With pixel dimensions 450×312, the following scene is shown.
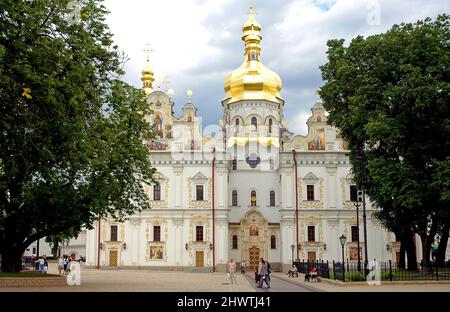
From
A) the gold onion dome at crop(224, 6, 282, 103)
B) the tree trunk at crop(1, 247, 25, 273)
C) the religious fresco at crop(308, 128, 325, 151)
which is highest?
the gold onion dome at crop(224, 6, 282, 103)

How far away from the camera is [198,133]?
2163 inches

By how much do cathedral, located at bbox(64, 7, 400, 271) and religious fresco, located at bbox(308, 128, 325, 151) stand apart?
0.29 feet

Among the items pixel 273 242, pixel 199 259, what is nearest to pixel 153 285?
pixel 199 259

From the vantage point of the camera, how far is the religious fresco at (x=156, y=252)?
5256 cm

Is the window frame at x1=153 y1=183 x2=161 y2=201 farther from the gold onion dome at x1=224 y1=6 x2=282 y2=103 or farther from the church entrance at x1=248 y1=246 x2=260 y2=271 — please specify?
→ the gold onion dome at x1=224 y1=6 x2=282 y2=103

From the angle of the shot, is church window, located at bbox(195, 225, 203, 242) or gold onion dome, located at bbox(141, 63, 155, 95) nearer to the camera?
church window, located at bbox(195, 225, 203, 242)

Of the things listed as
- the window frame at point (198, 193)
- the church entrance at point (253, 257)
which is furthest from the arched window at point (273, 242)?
the window frame at point (198, 193)

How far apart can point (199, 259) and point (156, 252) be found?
3900 mm

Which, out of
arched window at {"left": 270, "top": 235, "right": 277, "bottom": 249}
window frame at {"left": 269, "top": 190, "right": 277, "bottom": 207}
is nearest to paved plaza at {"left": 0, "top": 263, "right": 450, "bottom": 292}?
arched window at {"left": 270, "top": 235, "right": 277, "bottom": 249}

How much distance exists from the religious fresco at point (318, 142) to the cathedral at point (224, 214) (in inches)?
3.5

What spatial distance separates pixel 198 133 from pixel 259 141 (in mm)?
7791

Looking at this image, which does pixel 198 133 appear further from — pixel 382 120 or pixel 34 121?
pixel 34 121

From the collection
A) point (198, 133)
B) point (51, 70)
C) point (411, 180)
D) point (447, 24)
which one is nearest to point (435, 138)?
point (411, 180)

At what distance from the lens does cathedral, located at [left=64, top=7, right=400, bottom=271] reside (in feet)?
170
